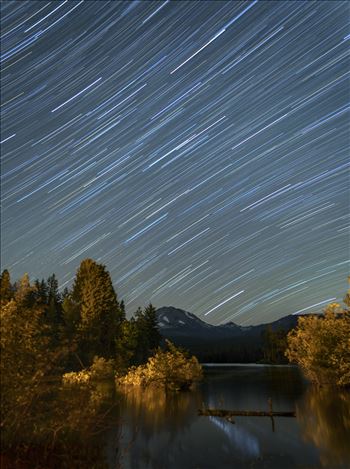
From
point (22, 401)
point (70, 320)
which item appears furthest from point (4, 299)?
point (70, 320)

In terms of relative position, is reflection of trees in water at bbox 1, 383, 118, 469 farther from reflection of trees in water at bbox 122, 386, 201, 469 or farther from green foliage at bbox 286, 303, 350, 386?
green foliage at bbox 286, 303, 350, 386

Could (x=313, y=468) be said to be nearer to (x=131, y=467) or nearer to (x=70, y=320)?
(x=131, y=467)

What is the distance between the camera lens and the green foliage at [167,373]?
2154 inches

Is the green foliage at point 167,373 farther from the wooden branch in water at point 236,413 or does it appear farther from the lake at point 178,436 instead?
the wooden branch in water at point 236,413

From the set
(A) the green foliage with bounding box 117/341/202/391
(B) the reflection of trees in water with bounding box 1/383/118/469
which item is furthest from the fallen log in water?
(B) the reflection of trees in water with bounding box 1/383/118/469

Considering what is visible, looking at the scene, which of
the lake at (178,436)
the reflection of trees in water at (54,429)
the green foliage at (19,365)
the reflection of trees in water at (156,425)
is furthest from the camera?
the reflection of trees in water at (156,425)

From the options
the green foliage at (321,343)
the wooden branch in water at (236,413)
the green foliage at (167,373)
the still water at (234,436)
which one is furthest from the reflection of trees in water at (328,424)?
the green foliage at (167,373)

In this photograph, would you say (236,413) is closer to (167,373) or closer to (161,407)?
(161,407)

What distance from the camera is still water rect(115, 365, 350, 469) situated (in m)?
21.1

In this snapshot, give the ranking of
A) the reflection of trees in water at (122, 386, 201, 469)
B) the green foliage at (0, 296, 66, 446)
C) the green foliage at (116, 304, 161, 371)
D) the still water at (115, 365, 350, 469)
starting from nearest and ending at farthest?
the green foliage at (0, 296, 66, 446), the still water at (115, 365, 350, 469), the reflection of trees in water at (122, 386, 201, 469), the green foliage at (116, 304, 161, 371)

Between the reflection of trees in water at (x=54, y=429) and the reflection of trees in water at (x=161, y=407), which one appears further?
the reflection of trees in water at (x=161, y=407)

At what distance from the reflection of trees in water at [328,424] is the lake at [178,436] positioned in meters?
0.04

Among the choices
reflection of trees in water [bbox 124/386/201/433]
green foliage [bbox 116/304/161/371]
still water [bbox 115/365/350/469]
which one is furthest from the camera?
green foliage [bbox 116/304/161/371]

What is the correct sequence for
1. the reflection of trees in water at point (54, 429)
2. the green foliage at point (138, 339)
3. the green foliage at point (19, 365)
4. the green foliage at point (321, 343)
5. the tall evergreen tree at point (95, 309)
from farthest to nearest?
1. the green foliage at point (138, 339)
2. the tall evergreen tree at point (95, 309)
3. the green foliage at point (321, 343)
4. the reflection of trees in water at point (54, 429)
5. the green foliage at point (19, 365)
